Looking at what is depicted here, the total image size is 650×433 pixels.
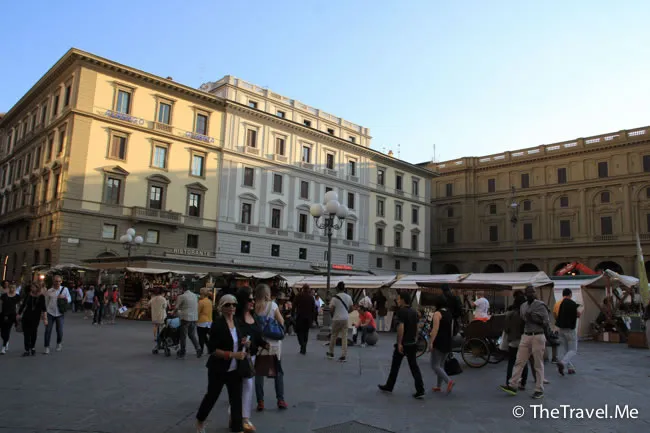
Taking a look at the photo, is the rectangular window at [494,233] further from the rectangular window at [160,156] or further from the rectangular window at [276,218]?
the rectangular window at [160,156]

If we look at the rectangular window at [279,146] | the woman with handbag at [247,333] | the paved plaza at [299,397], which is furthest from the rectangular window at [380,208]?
the woman with handbag at [247,333]

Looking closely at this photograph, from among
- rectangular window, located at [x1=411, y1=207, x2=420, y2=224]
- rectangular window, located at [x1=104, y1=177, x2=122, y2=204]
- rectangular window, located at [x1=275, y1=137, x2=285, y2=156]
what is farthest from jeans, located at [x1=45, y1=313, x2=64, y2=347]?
rectangular window, located at [x1=411, y1=207, x2=420, y2=224]

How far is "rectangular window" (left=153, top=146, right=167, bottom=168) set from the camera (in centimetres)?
3509

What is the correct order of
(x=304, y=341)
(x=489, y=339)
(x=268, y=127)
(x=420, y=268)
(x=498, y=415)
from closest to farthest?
1. (x=498, y=415)
2. (x=489, y=339)
3. (x=304, y=341)
4. (x=268, y=127)
5. (x=420, y=268)

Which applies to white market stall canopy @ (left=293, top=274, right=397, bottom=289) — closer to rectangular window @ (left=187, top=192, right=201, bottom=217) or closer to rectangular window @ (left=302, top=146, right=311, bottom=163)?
rectangular window @ (left=187, top=192, right=201, bottom=217)

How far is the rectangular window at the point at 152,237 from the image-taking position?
34281 mm

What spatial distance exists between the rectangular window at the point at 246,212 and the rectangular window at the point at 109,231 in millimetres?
9703

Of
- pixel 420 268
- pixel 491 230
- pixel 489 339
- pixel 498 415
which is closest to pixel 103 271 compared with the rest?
pixel 489 339

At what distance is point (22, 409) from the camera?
591 centimetres

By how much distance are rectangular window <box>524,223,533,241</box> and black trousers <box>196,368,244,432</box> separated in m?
50.8

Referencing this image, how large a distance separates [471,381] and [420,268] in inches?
1734

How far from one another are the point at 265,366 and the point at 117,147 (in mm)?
31137

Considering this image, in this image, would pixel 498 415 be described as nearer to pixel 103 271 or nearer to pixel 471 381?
pixel 471 381

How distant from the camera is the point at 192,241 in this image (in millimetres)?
36469
